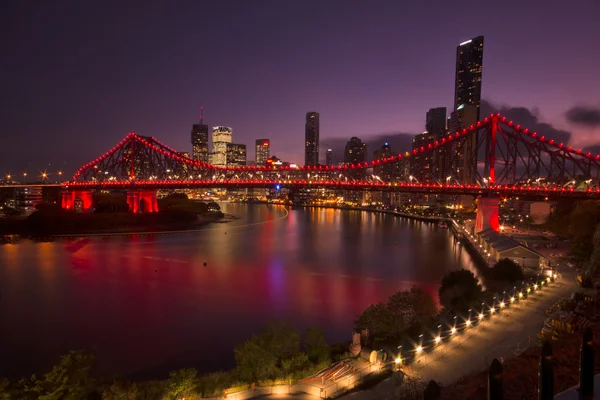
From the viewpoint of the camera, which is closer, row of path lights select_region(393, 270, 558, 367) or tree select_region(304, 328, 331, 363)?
row of path lights select_region(393, 270, 558, 367)

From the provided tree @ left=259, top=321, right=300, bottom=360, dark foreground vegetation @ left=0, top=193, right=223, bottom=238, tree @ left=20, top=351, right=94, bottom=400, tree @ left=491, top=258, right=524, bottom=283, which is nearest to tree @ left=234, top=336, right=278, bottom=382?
tree @ left=259, top=321, right=300, bottom=360

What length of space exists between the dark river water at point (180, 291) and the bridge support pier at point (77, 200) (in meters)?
12.6

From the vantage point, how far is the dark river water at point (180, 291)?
11812mm

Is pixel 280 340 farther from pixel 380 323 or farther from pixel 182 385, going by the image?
pixel 380 323

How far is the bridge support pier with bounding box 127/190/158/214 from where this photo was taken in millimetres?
43500

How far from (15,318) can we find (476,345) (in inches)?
616

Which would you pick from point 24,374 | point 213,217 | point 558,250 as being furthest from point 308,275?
point 213,217

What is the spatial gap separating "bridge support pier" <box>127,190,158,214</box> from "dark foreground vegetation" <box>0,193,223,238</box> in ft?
3.47

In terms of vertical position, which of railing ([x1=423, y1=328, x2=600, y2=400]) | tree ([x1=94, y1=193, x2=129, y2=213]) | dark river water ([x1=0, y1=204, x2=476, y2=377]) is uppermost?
railing ([x1=423, y1=328, x2=600, y2=400])

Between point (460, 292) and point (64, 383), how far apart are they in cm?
1103

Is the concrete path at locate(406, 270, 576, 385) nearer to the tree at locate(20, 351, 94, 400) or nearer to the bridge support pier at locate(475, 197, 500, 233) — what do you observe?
the tree at locate(20, 351, 94, 400)

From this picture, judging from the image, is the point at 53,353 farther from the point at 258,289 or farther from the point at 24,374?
the point at 258,289

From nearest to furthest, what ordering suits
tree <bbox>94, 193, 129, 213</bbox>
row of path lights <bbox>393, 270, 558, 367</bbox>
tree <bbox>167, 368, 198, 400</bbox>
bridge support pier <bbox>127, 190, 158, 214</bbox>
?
1. tree <bbox>167, 368, 198, 400</bbox>
2. row of path lights <bbox>393, 270, 558, 367</bbox>
3. bridge support pier <bbox>127, 190, 158, 214</bbox>
4. tree <bbox>94, 193, 129, 213</bbox>

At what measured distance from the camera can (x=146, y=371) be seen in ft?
33.9
